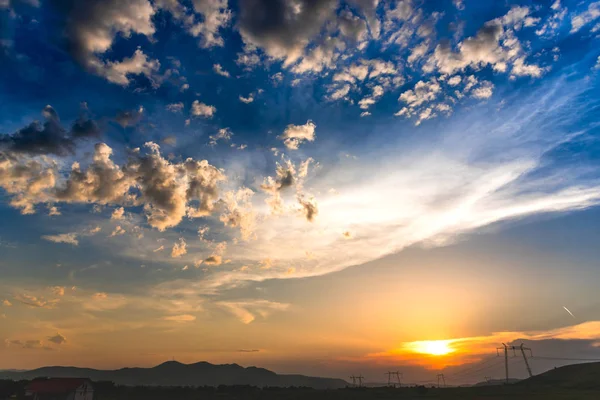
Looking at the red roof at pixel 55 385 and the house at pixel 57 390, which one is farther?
the red roof at pixel 55 385

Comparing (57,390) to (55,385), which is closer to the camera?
(57,390)

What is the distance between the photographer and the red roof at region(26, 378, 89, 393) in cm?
11106

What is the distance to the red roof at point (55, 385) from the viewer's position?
111 meters

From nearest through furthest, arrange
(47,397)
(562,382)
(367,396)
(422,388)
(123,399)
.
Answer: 1. (47,397)
2. (123,399)
3. (367,396)
4. (422,388)
5. (562,382)

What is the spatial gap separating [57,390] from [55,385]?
2480 mm

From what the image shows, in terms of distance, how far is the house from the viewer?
11088 centimetres

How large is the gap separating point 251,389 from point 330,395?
55.2 meters

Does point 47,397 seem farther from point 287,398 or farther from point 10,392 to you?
point 287,398

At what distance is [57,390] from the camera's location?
110625 millimetres

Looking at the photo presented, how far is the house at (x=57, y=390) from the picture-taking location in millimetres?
110875

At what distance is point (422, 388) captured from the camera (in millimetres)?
175875

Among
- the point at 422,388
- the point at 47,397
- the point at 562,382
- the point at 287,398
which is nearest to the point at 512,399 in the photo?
the point at 422,388

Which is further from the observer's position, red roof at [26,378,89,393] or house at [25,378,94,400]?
red roof at [26,378,89,393]

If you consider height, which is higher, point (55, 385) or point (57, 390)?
point (55, 385)
